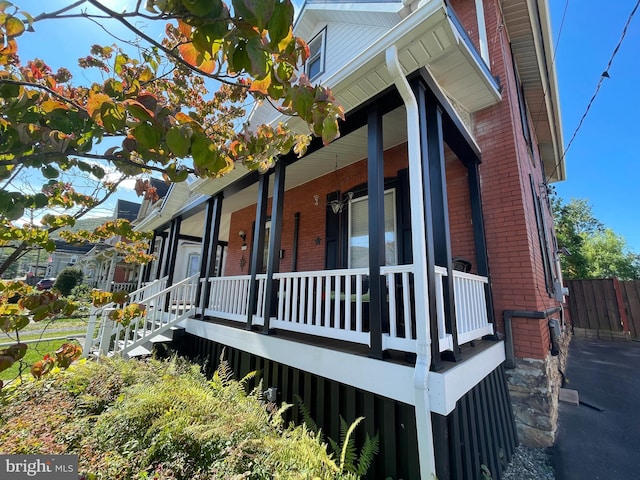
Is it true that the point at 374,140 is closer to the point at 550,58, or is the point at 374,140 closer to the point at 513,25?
the point at 513,25

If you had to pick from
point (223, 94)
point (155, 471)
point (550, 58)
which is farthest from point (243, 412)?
point (550, 58)

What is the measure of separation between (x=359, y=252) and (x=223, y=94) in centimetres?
373

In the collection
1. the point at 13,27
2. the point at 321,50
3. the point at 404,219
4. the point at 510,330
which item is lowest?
the point at 510,330

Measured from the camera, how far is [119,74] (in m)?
1.98

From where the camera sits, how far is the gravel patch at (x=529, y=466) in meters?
3.09

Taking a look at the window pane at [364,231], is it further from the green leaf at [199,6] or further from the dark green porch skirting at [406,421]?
the green leaf at [199,6]

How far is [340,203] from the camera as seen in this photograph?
229 inches

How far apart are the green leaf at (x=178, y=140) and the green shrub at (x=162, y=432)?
2.26 m

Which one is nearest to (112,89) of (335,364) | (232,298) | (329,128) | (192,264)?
(329,128)

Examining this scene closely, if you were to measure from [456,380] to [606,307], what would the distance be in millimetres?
12381

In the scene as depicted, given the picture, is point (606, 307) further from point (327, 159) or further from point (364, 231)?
point (327, 159)

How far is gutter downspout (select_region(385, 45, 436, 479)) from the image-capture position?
2172mm

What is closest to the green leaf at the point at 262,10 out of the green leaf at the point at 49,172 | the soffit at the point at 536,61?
the green leaf at the point at 49,172

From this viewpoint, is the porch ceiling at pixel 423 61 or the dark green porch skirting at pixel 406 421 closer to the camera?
the dark green porch skirting at pixel 406 421
